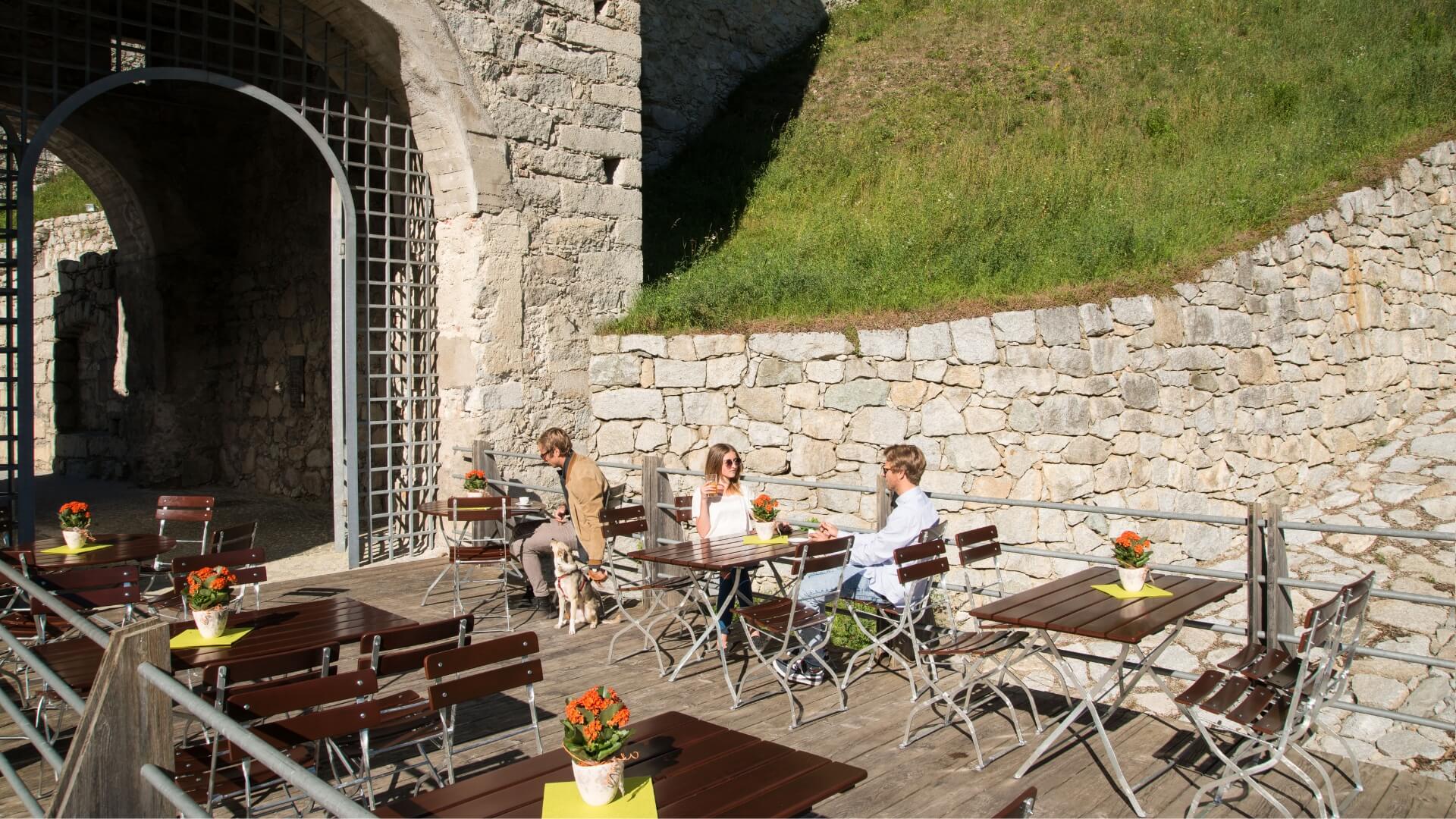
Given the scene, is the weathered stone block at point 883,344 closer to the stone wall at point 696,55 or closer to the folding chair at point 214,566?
the folding chair at point 214,566

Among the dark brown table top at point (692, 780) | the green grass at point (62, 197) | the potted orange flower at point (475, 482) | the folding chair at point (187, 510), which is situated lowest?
the dark brown table top at point (692, 780)

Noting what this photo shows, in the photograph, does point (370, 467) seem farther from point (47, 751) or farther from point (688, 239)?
point (47, 751)

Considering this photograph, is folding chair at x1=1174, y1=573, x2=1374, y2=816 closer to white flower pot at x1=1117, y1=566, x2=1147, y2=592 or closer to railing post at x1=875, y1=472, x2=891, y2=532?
white flower pot at x1=1117, y1=566, x2=1147, y2=592

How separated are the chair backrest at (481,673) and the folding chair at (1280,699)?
7.46 ft

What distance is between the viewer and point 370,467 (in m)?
8.36

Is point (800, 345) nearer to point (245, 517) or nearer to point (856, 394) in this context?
point (856, 394)

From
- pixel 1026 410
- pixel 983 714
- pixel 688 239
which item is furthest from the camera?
pixel 688 239

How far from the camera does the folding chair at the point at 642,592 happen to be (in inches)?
214

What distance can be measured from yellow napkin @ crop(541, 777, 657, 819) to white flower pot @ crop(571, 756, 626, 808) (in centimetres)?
2

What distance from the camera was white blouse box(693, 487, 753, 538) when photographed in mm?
5906

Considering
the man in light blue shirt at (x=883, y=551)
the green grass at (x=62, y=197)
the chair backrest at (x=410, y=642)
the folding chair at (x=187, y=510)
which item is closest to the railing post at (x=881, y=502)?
the man in light blue shirt at (x=883, y=551)

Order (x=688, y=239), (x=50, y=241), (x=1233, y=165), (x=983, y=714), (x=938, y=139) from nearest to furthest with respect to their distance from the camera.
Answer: (x=983, y=714) < (x=1233, y=165) < (x=688, y=239) < (x=938, y=139) < (x=50, y=241)

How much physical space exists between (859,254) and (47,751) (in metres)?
7.79

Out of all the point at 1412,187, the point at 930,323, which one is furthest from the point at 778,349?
the point at 1412,187
